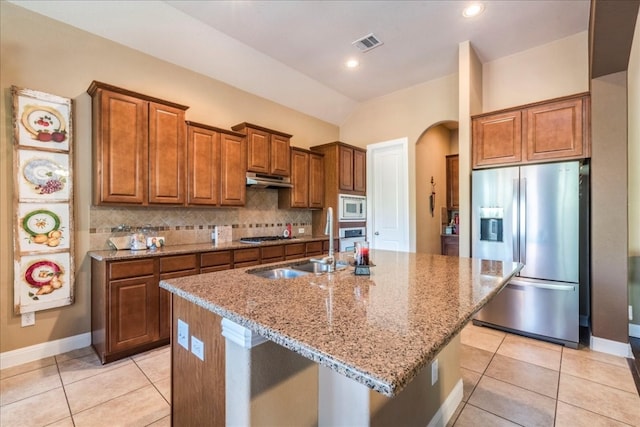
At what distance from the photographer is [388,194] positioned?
194 inches

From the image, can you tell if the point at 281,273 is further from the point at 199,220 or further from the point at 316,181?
the point at 316,181

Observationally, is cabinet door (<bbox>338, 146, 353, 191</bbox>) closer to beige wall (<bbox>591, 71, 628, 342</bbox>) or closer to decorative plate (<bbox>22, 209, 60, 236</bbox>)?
beige wall (<bbox>591, 71, 628, 342</bbox>)

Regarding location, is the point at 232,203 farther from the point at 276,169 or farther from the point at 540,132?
the point at 540,132

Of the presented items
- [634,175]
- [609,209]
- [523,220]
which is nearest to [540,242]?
[523,220]

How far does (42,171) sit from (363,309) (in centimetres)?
307

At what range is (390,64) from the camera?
4.00 metres

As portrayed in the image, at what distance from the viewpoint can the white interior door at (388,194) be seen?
469 centimetres

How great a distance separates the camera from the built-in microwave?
15.3ft

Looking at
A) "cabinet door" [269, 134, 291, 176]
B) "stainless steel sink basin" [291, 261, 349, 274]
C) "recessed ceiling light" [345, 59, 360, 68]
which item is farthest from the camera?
"cabinet door" [269, 134, 291, 176]

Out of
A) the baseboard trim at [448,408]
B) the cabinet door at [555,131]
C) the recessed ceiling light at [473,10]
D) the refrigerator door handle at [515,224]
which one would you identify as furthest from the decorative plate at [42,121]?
the cabinet door at [555,131]

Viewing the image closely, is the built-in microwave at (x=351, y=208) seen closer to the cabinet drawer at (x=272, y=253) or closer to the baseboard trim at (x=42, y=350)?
the cabinet drawer at (x=272, y=253)

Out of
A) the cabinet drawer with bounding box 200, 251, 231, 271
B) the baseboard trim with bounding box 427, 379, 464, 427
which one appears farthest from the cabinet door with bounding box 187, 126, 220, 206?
the baseboard trim with bounding box 427, 379, 464, 427

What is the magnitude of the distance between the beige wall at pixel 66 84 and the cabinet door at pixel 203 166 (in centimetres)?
41

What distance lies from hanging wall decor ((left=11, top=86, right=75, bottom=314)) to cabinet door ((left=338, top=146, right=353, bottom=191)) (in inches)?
129
